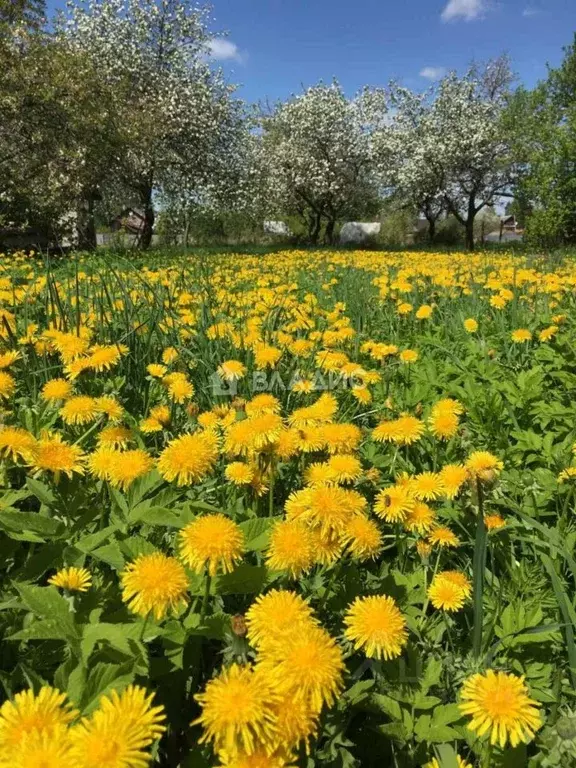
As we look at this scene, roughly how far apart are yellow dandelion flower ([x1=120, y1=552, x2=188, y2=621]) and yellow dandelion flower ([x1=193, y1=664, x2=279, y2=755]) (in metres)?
0.18

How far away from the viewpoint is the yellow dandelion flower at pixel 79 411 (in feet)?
5.09

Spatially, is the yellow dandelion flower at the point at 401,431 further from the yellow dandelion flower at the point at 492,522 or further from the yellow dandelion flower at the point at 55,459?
the yellow dandelion flower at the point at 55,459

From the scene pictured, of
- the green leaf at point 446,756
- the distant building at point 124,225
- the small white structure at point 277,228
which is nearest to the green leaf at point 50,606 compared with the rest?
the green leaf at point 446,756

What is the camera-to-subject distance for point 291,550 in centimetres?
100

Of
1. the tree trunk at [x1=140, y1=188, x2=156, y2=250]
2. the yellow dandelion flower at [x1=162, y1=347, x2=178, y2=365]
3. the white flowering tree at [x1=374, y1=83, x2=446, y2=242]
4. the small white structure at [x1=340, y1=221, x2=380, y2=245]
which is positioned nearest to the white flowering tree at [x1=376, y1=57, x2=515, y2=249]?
the white flowering tree at [x1=374, y1=83, x2=446, y2=242]

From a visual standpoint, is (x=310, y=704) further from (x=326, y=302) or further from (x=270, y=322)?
(x=326, y=302)

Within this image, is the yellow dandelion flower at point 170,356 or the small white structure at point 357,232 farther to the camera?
the small white structure at point 357,232

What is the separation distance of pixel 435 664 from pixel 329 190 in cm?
2688

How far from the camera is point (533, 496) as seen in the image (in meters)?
1.79

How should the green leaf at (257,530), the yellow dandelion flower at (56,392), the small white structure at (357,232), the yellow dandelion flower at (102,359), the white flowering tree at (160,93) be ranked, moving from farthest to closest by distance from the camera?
the small white structure at (357,232), the white flowering tree at (160,93), the yellow dandelion flower at (102,359), the yellow dandelion flower at (56,392), the green leaf at (257,530)

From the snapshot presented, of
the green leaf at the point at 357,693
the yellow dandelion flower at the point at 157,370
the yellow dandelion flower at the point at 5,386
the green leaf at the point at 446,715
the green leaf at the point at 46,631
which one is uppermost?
the yellow dandelion flower at the point at 5,386

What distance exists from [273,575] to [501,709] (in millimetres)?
453

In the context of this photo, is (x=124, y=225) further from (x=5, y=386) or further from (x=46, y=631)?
(x=46, y=631)

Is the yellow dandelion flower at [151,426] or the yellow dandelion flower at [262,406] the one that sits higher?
the yellow dandelion flower at [262,406]
